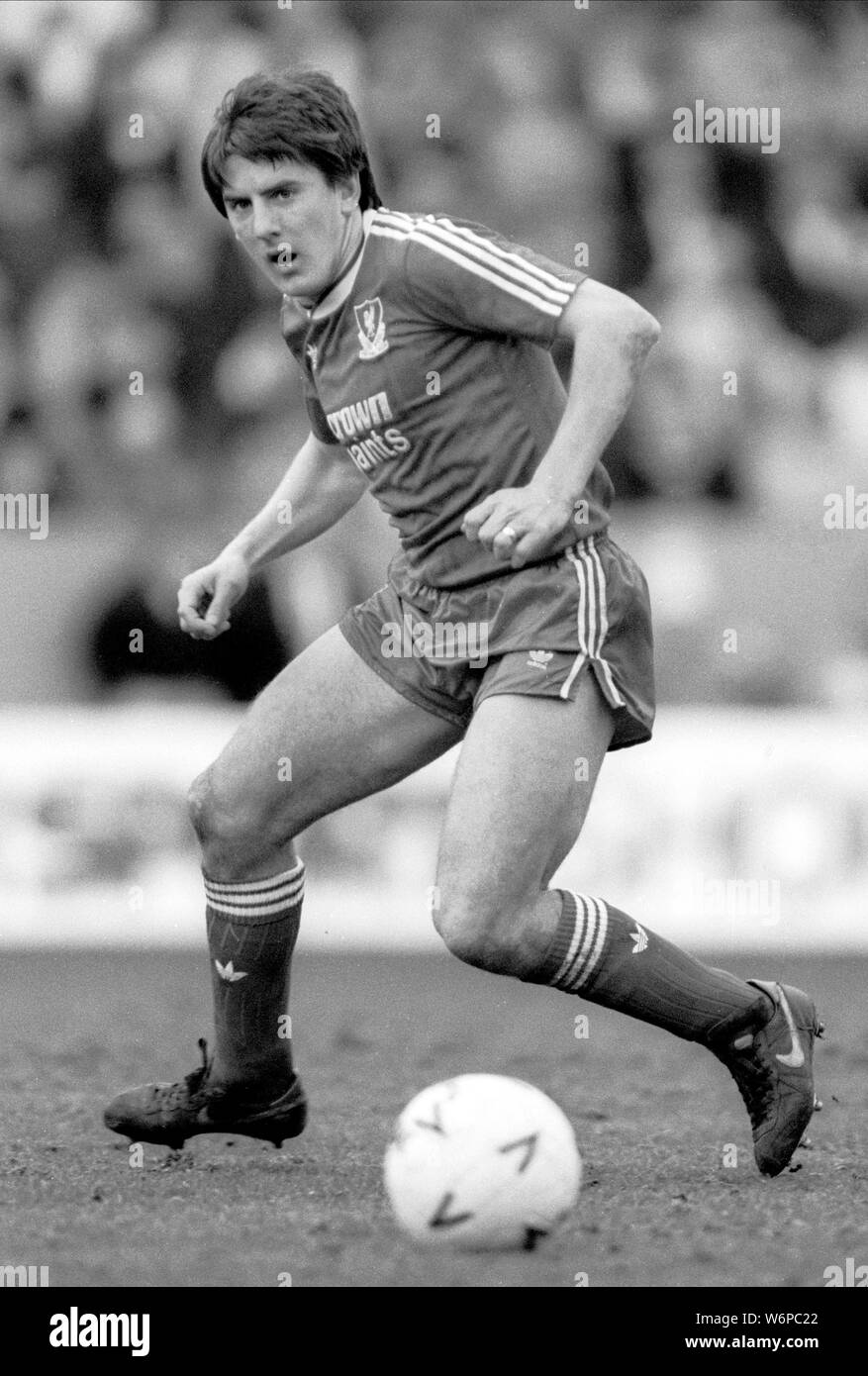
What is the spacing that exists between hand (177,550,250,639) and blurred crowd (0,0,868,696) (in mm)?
5015

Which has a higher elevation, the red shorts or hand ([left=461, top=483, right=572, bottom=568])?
hand ([left=461, top=483, right=572, bottom=568])

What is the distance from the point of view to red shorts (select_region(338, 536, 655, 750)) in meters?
3.58

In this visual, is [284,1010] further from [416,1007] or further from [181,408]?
[181,408]

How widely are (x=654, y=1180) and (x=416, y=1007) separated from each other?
8.65 ft

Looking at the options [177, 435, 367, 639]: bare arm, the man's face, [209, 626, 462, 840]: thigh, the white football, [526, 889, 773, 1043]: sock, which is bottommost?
the white football

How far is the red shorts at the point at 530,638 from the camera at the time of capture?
11.8 ft

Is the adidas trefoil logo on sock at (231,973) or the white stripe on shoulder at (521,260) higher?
the white stripe on shoulder at (521,260)

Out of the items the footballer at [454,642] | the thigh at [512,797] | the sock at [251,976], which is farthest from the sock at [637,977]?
the sock at [251,976]

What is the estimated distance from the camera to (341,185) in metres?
3.64

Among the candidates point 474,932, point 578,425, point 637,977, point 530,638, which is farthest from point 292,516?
point 637,977

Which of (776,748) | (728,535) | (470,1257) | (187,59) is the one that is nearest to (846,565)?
(728,535)

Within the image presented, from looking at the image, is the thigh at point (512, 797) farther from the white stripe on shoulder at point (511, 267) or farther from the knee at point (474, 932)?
the white stripe on shoulder at point (511, 267)

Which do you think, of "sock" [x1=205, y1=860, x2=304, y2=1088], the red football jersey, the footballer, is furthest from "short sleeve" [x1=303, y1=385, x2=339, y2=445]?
"sock" [x1=205, y1=860, x2=304, y2=1088]

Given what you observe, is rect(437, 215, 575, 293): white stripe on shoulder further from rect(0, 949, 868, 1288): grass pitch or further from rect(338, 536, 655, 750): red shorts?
rect(0, 949, 868, 1288): grass pitch
